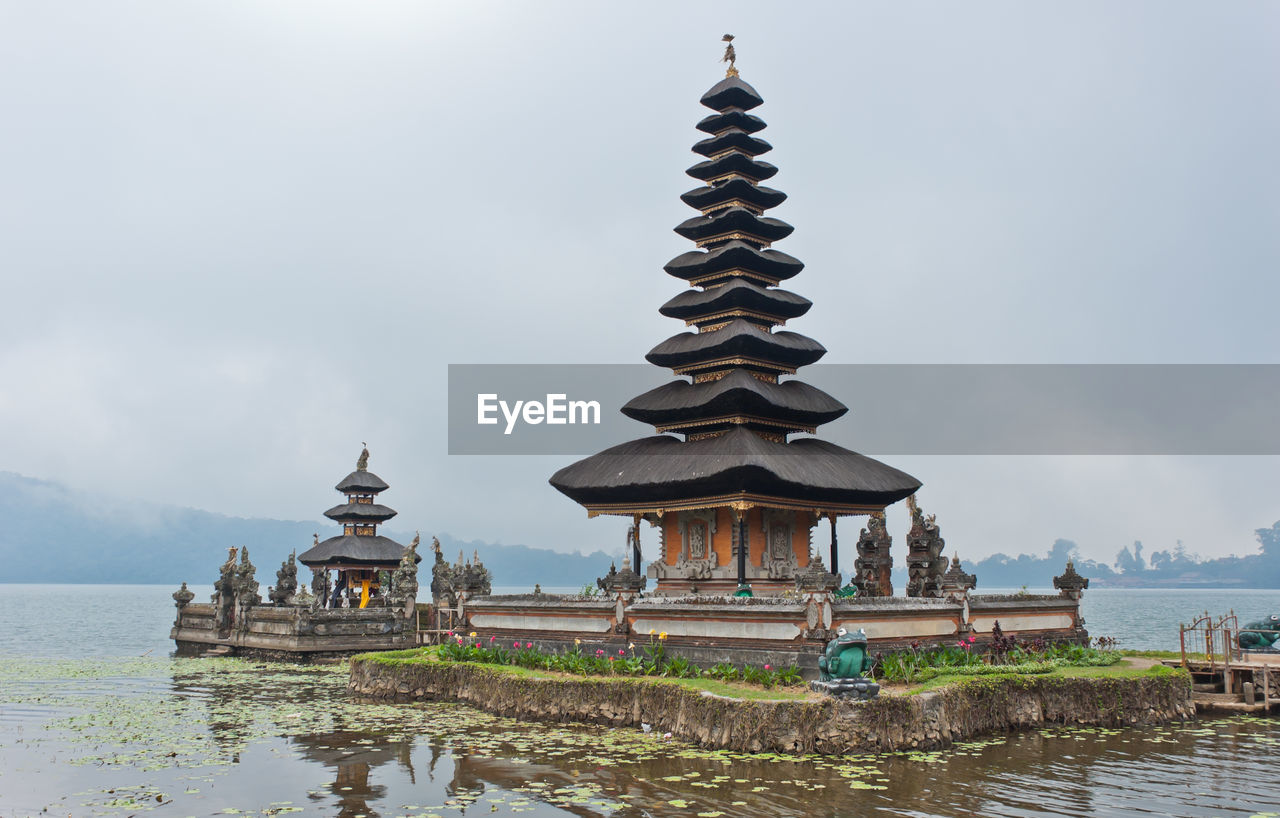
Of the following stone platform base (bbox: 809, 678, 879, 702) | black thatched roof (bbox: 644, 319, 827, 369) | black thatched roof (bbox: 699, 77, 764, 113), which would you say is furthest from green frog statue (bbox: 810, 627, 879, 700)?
black thatched roof (bbox: 699, 77, 764, 113)

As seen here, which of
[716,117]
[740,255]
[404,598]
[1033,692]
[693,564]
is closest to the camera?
[1033,692]

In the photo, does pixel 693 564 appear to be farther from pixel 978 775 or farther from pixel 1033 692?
pixel 978 775

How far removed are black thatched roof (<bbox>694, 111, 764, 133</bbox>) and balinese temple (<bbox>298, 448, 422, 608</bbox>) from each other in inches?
1003

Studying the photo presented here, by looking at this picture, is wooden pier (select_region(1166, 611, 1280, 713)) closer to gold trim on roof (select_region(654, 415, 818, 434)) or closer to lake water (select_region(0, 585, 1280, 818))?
lake water (select_region(0, 585, 1280, 818))

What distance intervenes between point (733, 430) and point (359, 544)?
83.1 feet

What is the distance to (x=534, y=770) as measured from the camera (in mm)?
15992

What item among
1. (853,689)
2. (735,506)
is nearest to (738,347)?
(735,506)

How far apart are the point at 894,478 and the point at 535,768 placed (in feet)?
58.3

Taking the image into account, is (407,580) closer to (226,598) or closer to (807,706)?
(226,598)

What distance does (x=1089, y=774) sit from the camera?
15.8m

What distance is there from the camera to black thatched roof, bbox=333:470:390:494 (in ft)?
160

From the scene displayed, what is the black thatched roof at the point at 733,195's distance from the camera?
3456 centimetres

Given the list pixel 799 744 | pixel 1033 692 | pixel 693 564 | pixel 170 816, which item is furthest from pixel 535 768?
pixel 693 564

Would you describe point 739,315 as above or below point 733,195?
below
